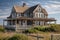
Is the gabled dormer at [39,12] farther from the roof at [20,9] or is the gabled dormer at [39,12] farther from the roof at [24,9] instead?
the roof at [20,9]

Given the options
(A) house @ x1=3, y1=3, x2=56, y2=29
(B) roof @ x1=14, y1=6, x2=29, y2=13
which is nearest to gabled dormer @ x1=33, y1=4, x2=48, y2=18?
(A) house @ x1=3, y1=3, x2=56, y2=29

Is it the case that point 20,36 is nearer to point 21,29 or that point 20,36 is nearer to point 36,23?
point 21,29

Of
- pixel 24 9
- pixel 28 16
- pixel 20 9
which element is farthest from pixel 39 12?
pixel 20 9

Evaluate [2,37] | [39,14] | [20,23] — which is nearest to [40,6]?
[39,14]

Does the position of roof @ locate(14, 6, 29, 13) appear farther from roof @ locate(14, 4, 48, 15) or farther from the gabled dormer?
the gabled dormer

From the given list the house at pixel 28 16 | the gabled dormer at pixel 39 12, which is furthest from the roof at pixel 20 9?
the gabled dormer at pixel 39 12

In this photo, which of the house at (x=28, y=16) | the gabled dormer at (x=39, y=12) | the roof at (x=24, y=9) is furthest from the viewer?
the roof at (x=24, y=9)

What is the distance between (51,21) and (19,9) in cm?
419

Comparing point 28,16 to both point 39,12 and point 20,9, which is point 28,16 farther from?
point 39,12

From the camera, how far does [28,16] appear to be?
2698cm


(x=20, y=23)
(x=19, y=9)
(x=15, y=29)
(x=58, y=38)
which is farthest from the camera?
(x=19, y=9)

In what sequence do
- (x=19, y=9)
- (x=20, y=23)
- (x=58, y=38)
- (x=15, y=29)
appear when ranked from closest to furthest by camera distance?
(x=58, y=38), (x=15, y=29), (x=20, y=23), (x=19, y=9)

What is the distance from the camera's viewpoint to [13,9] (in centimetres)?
2720

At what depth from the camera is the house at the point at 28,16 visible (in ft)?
81.8
